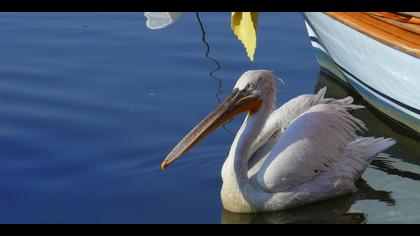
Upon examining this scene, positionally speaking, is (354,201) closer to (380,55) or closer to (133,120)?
(380,55)

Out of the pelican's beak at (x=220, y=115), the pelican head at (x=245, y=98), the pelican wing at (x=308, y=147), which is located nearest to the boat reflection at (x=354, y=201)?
the pelican wing at (x=308, y=147)

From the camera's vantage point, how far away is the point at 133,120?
490 centimetres

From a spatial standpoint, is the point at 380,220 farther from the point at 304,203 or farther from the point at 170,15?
the point at 170,15

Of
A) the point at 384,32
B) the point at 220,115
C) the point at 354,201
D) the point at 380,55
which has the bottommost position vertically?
the point at 354,201

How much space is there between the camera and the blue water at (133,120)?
3.83 meters

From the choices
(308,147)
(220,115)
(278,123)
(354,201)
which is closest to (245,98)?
(220,115)

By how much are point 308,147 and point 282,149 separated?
15 centimetres

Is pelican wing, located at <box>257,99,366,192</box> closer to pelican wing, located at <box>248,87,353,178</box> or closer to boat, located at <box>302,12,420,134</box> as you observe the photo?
pelican wing, located at <box>248,87,353,178</box>

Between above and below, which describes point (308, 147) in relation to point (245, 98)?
below

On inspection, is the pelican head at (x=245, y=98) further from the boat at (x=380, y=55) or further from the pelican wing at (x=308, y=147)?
the boat at (x=380, y=55)

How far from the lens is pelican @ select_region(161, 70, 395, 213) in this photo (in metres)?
3.92

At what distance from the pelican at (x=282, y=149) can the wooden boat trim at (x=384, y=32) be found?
553mm

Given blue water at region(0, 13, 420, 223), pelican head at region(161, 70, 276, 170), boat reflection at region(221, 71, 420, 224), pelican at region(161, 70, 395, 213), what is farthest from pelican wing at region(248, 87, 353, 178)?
boat reflection at region(221, 71, 420, 224)
